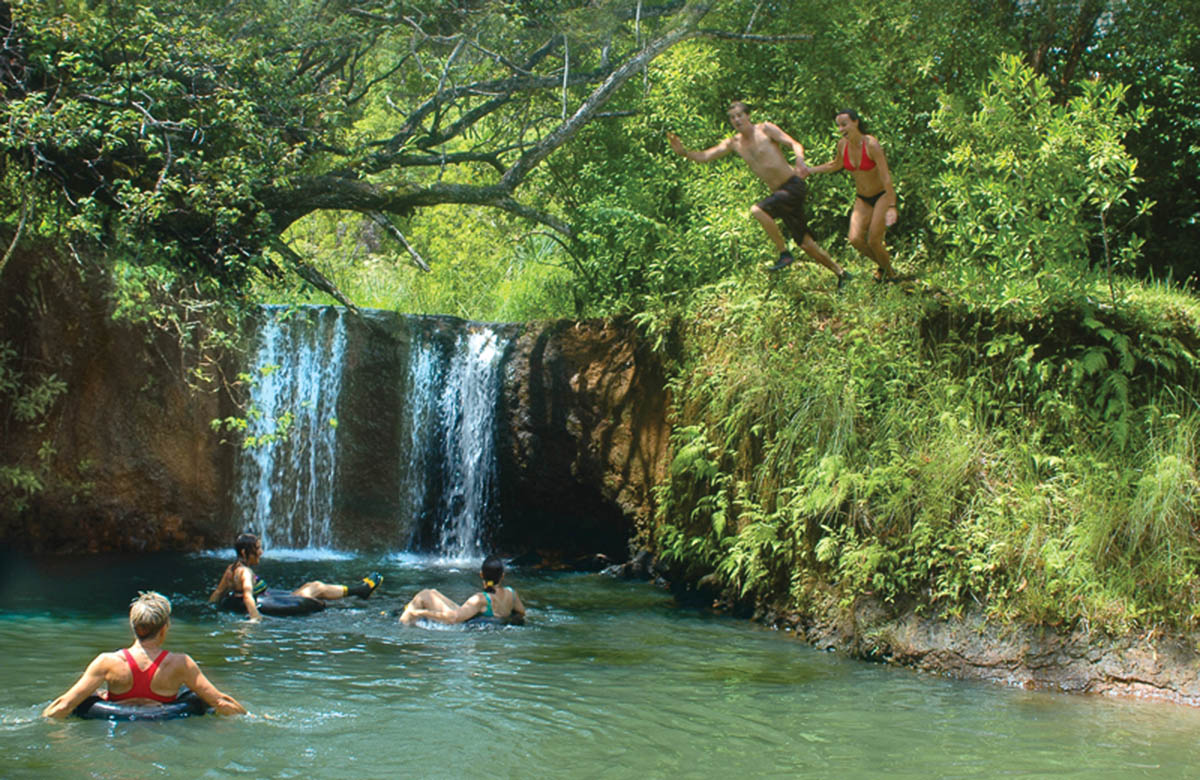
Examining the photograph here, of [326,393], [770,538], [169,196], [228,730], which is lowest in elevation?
[228,730]

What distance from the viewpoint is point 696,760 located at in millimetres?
6141

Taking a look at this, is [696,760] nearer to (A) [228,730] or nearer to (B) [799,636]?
(A) [228,730]

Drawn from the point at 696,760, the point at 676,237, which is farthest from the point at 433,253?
the point at 696,760

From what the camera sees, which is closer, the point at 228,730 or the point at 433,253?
the point at 228,730

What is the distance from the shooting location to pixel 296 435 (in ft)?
49.4

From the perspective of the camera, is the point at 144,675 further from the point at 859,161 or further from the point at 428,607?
the point at 859,161

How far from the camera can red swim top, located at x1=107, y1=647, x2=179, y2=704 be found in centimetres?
637

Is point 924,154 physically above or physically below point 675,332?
above

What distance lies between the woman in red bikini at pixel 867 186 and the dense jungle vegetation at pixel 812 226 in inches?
14.9

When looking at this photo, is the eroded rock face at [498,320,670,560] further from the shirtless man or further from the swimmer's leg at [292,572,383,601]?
the swimmer's leg at [292,572,383,601]

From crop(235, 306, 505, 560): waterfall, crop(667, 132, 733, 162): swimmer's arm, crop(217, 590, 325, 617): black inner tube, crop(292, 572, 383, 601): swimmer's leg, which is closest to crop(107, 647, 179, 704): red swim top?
crop(217, 590, 325, 617): black inner tube

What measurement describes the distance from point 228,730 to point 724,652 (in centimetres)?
411

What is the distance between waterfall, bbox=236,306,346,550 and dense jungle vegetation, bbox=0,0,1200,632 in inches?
88.9

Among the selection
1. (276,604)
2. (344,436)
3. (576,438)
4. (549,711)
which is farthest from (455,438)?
(549,711)
